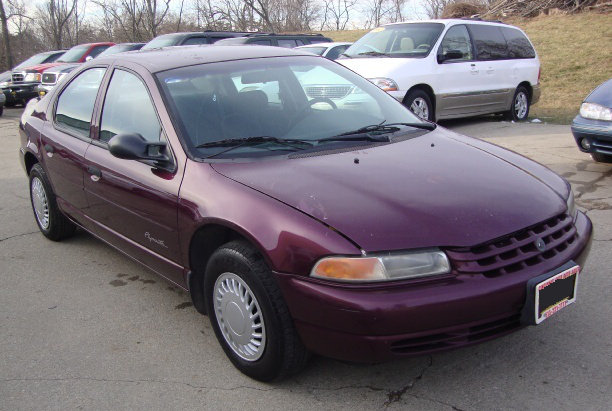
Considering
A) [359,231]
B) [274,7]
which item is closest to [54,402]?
[359,231]

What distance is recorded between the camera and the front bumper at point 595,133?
584 cm

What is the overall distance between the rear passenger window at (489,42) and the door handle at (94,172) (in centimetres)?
769

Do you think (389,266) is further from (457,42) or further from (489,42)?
(489,42)

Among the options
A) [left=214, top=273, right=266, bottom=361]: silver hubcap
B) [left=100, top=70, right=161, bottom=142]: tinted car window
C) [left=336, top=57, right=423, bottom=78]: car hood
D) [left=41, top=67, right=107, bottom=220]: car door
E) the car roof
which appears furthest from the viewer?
[left=336, top=57, right=423, bottom=78]: car hood

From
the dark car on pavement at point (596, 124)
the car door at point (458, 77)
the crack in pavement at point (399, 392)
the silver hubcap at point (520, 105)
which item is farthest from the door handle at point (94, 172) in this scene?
the silver hubcap at point (520, 105)

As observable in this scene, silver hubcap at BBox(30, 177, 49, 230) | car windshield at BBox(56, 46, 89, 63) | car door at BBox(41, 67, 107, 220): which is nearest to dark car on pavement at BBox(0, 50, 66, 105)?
car windshield at BBox(56, 46, 89, 63)

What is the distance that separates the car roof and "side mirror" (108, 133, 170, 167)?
1.90ft

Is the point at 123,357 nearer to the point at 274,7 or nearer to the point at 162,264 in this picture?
the point at 162,264

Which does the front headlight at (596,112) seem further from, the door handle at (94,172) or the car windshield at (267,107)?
the door handle at (94,172)

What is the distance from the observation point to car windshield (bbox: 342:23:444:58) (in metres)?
9.41

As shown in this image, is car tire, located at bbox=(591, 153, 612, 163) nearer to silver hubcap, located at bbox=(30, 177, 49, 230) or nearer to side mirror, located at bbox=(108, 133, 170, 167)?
side mirror, located at bbox=(108, 133, 170, 167)

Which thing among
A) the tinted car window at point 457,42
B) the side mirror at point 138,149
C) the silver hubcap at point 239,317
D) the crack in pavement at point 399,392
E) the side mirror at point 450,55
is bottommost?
the crack in pavement at point 399,392

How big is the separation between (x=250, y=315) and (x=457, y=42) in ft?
26.4

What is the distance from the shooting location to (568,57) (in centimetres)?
1639
